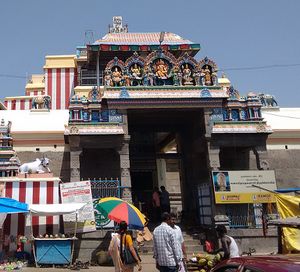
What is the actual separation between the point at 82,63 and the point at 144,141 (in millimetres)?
10611

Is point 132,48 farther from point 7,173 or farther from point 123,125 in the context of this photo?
point 7,173

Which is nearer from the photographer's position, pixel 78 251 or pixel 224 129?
pixel 78 251

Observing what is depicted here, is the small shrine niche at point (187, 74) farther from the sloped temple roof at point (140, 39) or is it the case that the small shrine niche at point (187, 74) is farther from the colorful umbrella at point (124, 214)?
the sloped temple roof at point (140, 39)

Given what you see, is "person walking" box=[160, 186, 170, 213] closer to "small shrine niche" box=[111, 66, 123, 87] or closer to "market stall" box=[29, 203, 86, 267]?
"market stall" box=[29, 203, 86, 267]

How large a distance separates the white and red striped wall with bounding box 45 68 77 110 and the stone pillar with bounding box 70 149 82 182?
14870 mm

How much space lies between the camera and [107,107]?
15.8 metres

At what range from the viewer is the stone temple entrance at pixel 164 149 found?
1694cm

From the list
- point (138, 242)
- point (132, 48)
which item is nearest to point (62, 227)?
point (138, 242)


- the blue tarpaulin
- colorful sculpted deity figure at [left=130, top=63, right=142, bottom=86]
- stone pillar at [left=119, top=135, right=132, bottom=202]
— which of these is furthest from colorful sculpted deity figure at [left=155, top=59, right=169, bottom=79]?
the blue tarpaulin

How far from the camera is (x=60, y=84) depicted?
30.4 m

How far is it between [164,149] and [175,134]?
2.91m

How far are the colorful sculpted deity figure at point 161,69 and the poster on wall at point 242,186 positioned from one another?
183 inches

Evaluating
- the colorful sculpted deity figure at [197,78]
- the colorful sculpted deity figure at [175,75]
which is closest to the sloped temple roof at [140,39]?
the colorful sculpted deity figure at [175,75]

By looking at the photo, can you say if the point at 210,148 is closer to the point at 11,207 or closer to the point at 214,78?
the point at 214,78
